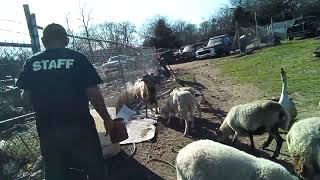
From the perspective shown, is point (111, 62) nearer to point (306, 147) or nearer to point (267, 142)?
point (267, 142)

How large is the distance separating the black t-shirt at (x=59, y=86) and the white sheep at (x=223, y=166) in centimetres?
127

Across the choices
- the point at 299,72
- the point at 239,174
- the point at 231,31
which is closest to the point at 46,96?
the point at 239,174

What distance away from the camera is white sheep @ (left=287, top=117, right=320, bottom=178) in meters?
5.25

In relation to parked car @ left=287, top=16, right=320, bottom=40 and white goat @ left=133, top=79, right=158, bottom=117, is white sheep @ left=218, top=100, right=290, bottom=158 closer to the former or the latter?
white goat @ left=133, top=79, right=158, bottom=117

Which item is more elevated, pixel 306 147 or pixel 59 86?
pixel 59 86

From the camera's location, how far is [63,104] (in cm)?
447

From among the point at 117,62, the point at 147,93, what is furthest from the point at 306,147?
the point at 117,62

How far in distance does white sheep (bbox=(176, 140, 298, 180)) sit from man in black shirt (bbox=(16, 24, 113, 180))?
1018 millimetres

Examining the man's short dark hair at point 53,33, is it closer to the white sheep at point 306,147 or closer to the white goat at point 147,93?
the white sheep at point 306,147

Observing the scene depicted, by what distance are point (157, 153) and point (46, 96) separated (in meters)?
4.36

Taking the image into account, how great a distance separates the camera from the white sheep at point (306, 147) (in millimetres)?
5250

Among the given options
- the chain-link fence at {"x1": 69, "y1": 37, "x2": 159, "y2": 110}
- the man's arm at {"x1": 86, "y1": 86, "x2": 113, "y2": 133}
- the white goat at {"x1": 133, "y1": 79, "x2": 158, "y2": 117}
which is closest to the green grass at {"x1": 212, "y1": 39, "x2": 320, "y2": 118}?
the white goat at {"x1": 133, "y1": 79, "x2": 158, "y2": 117}

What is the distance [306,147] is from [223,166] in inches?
52.3

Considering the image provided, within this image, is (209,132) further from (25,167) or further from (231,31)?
(231,31)
